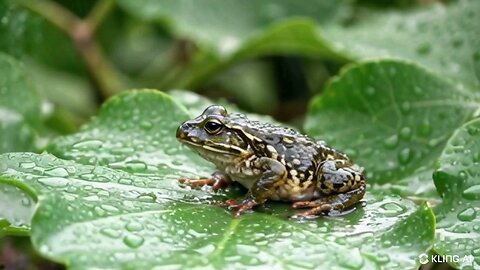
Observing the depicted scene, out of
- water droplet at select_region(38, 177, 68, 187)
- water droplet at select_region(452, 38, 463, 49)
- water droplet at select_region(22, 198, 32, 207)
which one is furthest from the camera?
water droplet at select_region(452, 38, 463, 49)

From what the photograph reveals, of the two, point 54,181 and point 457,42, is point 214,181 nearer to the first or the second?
point 54,181

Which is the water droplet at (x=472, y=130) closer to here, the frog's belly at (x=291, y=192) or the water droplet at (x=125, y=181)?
the frog's belly at (x=291, y=192)

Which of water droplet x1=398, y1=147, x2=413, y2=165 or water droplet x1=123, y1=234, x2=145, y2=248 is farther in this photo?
water droplet x1=398, y1=147, x2=413, y2=165

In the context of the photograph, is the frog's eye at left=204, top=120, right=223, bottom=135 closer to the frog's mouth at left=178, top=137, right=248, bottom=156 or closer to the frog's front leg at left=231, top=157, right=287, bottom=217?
the frog's mouth at left=178, top=137, right=248, bottom=156

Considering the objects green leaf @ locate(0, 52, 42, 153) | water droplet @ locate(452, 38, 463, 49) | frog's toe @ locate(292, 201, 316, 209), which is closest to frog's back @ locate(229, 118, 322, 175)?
frog's toe @ locate(292, 201, 316, 209)

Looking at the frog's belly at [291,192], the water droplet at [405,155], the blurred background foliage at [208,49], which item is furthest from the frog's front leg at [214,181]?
the blurred background foliage at [208,49]

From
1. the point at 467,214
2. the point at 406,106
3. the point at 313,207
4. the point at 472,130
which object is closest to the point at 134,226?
the point at 313,207

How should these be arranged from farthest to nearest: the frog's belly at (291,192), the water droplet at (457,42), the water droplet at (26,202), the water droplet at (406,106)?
the water droplet at (457,42) < the water droplet at (406,106) < the water droplet at (26,202) < the frog's belly at (291,192)
